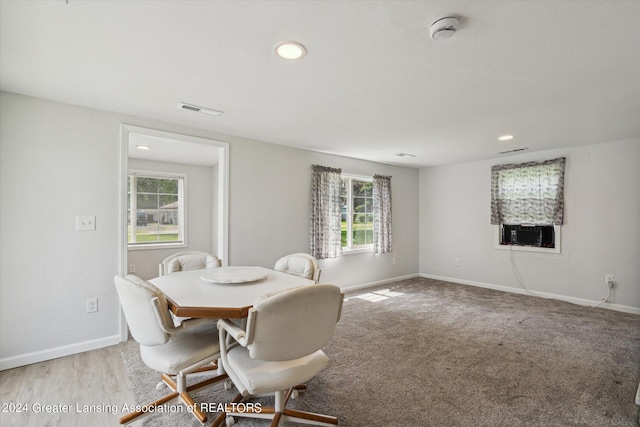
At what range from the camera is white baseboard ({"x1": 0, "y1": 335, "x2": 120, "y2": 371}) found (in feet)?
8.20

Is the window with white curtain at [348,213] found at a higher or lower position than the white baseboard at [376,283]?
higher

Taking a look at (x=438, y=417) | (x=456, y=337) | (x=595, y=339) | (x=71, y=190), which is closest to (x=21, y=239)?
(x=71, y=190)

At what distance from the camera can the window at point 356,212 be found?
5303 mm

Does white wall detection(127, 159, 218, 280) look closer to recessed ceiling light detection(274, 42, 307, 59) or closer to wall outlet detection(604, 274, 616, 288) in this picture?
recessed ceiling light detection(274, 42, 307, 59)

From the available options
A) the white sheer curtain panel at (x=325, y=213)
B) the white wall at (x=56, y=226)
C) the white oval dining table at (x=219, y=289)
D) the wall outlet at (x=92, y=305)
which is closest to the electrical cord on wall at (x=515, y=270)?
the white sheer curtain panel at (x=325, y=213)

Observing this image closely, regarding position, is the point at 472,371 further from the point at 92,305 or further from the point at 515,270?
the point at 92,305

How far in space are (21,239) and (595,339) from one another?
5550 millimetres

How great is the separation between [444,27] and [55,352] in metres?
3.93

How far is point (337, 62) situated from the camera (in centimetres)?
204

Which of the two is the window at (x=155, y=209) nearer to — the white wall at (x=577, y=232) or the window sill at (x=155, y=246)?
the window sill at (x=155, y=246)

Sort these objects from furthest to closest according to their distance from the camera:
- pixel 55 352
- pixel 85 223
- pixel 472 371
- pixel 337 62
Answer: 1. pixel 85 223
2. pixel 55 352
3. pixel 472 371
4. pixel 337 62

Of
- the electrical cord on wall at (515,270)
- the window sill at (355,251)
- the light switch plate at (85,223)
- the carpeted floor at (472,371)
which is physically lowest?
the carpeted floor at (472,371)

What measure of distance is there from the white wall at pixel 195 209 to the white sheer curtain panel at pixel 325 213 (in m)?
2.63

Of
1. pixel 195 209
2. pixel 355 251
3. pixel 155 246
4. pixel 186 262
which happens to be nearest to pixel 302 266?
pixel 186 262
